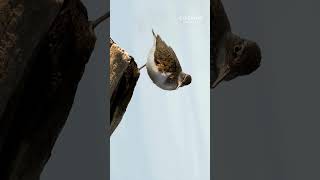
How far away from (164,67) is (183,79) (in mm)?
79

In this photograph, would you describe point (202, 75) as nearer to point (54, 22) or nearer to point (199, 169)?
point (199, 169)

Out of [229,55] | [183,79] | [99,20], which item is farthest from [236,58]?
[99,20]

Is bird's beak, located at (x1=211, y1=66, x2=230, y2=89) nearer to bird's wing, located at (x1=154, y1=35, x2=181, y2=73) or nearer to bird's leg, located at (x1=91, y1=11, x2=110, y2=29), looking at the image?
bird's wing, located at (x1=154, y1=35, x2=181, y2=73)

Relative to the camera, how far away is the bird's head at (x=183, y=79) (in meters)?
2.52

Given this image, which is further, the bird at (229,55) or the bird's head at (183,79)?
the bird at (229,55)

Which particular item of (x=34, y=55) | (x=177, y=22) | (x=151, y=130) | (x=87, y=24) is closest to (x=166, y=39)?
(x=177, y=22)

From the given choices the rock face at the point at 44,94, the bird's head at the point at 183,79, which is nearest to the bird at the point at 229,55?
the bird's head at the point at 183,79

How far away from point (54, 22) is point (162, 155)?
704 millimetres

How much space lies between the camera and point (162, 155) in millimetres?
2498

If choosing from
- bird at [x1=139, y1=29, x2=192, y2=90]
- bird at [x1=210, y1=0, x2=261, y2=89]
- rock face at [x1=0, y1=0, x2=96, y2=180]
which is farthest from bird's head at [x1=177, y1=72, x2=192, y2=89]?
rock face at [x1=0, y1=0, x2=96, y2=180]

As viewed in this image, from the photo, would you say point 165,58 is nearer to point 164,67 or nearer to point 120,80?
point 164,67

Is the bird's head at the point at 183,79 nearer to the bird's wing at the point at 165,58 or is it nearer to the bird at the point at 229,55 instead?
the bird's wing at the point at 165,58

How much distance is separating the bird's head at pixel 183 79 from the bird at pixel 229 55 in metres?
0.25

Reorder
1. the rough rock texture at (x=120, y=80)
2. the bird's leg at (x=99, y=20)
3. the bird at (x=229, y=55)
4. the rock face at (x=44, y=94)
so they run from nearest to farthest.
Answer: the rock face at (x=44, y=94)
the bird's leg at (x=99, y=20)
the rough rock texture at (x=120, y=80)
the bird at (x=229, y=55)
